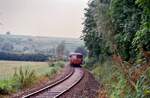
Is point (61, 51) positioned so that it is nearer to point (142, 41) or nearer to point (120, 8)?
point (120, 8)

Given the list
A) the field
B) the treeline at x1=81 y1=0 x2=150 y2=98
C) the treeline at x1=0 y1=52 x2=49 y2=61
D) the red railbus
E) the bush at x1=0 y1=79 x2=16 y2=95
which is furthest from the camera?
the treeline at x1=0 y1=52 x2=49 y2=61

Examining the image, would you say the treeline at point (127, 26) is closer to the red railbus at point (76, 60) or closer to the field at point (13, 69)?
the field at point (13, 69)

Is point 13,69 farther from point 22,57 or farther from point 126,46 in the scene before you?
point 22,57

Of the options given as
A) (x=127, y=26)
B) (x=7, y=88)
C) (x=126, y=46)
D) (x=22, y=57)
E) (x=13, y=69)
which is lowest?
(x=13, y=69)

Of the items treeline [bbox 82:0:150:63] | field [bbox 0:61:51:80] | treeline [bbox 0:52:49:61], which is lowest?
field [bbox 0:61:51:80]

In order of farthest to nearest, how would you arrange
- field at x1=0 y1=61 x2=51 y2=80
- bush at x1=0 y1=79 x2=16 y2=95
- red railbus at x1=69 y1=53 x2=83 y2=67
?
red railbus at x1=69 y1=53 x2=83 y2=67 < field at x1=0 y1=61 x2=51 y2=80 < bush at x1=0 y1=79 x2=16 y2=95

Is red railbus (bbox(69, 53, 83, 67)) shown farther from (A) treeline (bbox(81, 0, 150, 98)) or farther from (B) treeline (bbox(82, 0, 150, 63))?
(B) treeline (bbox(82, 0, 150, 63))

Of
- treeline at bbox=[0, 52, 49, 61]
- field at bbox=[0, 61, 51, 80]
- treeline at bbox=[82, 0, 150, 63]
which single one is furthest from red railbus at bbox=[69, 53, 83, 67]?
treeline at bbox=[0, 52, 49, 61]

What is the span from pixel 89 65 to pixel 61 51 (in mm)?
68824

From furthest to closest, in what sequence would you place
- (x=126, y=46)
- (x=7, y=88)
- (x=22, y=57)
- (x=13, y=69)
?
1. (x=22, y=57)
2. (x=13, y=69)
3. (x=126, y=46)
4. (x=7, y=88)

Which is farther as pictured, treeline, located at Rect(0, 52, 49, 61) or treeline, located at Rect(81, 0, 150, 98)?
treeline, located at Rect(0, 52, 49, 61)

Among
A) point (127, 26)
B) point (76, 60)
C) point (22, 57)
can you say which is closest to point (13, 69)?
point (76, 60)

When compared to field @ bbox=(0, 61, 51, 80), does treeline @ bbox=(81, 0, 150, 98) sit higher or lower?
higher

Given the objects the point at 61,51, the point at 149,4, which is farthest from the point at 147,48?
the point at 61,51
